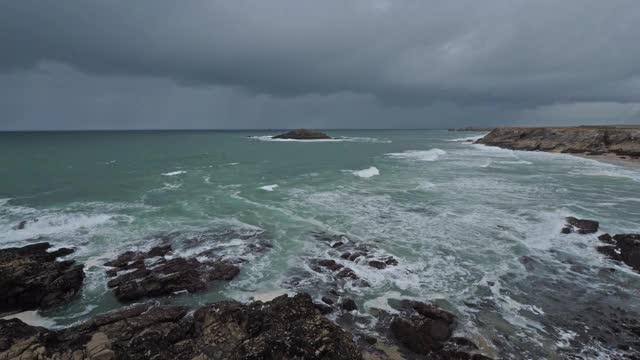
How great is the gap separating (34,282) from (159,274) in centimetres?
400

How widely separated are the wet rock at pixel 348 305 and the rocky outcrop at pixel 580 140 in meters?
63.4

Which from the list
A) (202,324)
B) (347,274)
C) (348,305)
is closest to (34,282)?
(202,324)

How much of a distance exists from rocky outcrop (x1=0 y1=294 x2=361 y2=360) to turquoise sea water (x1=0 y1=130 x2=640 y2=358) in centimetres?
179

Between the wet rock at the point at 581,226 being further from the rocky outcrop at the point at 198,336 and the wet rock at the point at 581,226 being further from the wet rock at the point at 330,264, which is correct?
the rocky outcrop at the point at 198,336

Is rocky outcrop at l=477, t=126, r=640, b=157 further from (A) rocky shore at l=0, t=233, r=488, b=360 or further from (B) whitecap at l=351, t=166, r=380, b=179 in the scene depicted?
(A) rocky shore at l=0, t=233, r=488, b=360

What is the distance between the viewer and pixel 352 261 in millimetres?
15578

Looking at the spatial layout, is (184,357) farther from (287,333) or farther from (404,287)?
(404,287)

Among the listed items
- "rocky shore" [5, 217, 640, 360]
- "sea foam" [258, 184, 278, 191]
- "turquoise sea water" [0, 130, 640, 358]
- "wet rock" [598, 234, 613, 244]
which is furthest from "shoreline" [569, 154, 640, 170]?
"sea foam" [258, 184, 278, 191]

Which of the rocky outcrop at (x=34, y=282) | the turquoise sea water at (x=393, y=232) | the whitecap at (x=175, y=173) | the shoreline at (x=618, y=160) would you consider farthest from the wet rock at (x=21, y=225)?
the shoreline at (x=618, y=160)

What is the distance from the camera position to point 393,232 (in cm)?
1936

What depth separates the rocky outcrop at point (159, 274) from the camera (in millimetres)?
12633

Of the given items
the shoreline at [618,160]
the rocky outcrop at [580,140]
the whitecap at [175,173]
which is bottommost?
the shoreline at [618,160]

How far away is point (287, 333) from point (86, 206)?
2198 cm

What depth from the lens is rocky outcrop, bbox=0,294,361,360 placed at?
334 inches
